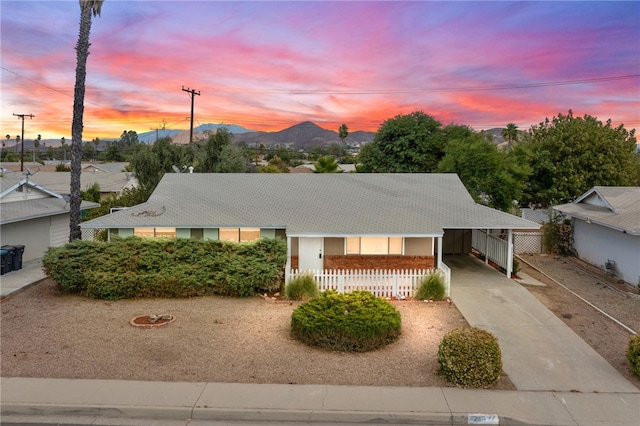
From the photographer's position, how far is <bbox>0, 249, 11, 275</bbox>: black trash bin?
18609 mm

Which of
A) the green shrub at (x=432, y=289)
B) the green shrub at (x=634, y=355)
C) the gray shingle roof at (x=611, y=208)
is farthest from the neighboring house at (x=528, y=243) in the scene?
the green shrub at (x=634, y=355)

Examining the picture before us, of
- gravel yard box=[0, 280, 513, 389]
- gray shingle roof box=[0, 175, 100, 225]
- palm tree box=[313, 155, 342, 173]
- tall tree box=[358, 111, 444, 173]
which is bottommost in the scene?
gravel yard box=[0, 280, 513, 389]

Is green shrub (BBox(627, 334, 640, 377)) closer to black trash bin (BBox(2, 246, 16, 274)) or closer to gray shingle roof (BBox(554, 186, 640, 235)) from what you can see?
gray shingle roof (BBox(554, 186, 640, 235))

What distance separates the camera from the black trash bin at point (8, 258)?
61.6 ft

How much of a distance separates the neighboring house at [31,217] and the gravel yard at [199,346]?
5.89 metres

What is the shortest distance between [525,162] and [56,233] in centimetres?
2799

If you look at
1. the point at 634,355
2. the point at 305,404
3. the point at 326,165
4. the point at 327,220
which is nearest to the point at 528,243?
the point at 327,220

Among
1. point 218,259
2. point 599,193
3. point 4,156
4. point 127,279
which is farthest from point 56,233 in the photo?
point 4,156

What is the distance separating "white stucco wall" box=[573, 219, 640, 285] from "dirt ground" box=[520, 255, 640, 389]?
45 centimetres

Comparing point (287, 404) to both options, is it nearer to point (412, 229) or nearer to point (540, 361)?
point (540, 361)

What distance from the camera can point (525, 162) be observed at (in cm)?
3089

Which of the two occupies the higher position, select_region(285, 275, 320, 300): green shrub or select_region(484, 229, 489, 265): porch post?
select_region(484, 229, 489, 265): porch post

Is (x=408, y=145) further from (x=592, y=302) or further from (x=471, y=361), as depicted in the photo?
(x=471, y=361)

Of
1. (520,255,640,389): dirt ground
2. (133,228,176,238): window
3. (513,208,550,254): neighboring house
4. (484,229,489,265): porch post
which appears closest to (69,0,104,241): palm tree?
(133,228,176,238): window
